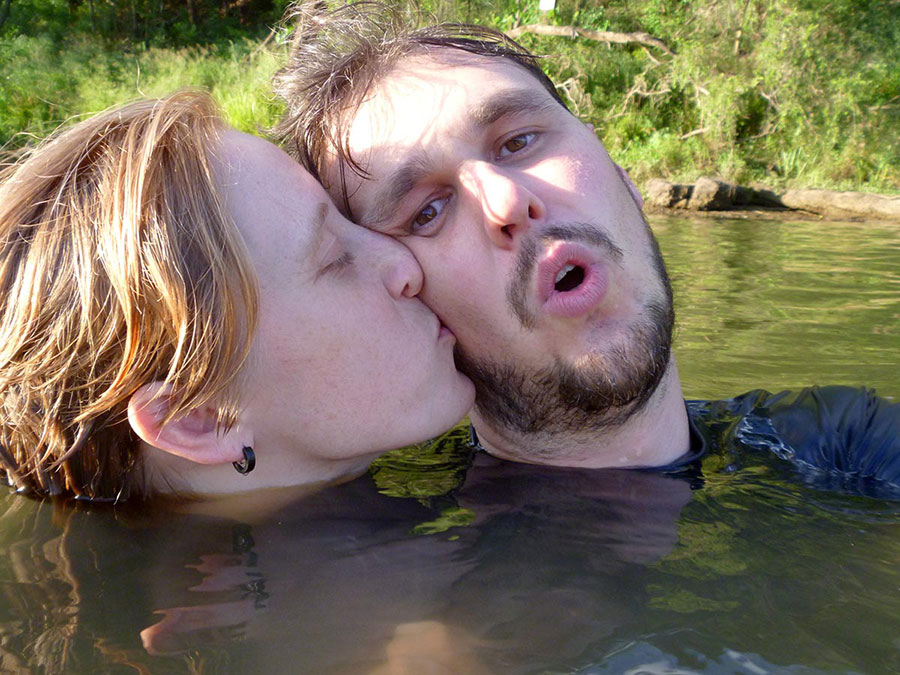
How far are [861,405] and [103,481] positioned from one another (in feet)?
7.27

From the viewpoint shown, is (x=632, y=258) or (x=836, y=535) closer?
(x=836, y=535)

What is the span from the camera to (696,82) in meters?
14.5

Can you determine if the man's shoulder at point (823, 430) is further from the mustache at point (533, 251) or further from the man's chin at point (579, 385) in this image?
the mustache at point (533, 251)

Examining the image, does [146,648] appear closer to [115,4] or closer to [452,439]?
[452,439]

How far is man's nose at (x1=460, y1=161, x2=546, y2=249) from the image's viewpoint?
2.04 m

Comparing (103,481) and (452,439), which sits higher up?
(103,481)

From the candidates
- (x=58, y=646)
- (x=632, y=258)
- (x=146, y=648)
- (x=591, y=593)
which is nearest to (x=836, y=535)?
(x=591, y=593)

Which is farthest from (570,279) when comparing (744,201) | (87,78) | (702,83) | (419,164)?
(87,78)

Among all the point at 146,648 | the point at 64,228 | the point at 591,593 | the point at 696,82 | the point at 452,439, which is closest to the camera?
the point at 146,648

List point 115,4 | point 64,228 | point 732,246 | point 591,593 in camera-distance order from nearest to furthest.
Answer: point 591,593 < point 64,228 < point 732,246 < point 115,4

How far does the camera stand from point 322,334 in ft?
6.36

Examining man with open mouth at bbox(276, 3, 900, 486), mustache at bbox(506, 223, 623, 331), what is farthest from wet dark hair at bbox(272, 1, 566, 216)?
mustache at bbox(506, 223, 623, 331)

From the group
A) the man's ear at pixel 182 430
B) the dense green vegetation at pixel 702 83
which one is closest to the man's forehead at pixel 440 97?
the man's ear at pixel 182 430

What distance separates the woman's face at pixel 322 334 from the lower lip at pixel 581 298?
330mm
